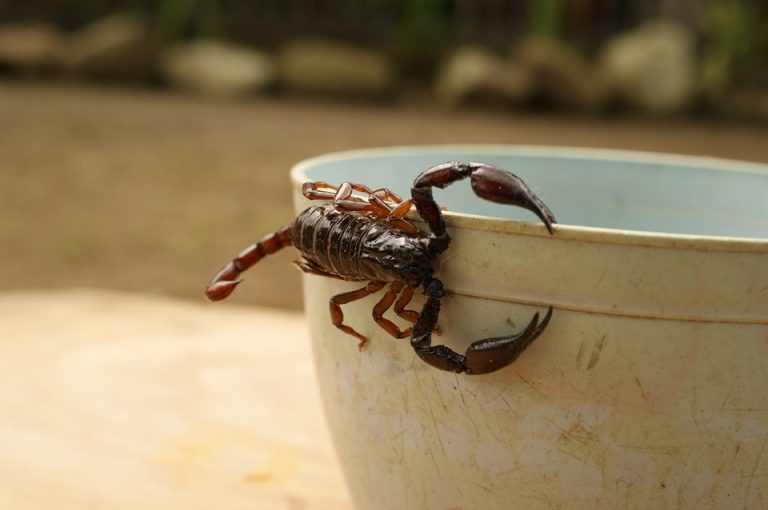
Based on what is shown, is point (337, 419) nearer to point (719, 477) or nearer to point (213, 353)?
point (719, 477)

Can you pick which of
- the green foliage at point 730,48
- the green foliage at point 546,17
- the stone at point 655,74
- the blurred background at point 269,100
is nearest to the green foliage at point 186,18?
the blurred background at point 269,100

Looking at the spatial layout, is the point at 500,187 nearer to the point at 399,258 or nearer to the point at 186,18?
the point at 399,258

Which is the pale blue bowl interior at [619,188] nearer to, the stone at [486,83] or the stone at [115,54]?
the stone at [486,83]

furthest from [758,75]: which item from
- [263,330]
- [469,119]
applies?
A: [263,330]

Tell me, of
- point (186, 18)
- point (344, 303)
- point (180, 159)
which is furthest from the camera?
point (186, 18)

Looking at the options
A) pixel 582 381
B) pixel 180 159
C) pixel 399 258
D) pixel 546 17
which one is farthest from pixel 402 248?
pixel 546 17

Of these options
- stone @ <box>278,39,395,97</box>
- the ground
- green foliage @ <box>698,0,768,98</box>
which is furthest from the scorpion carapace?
green foliage @ <box>698,0,768,98</box>
